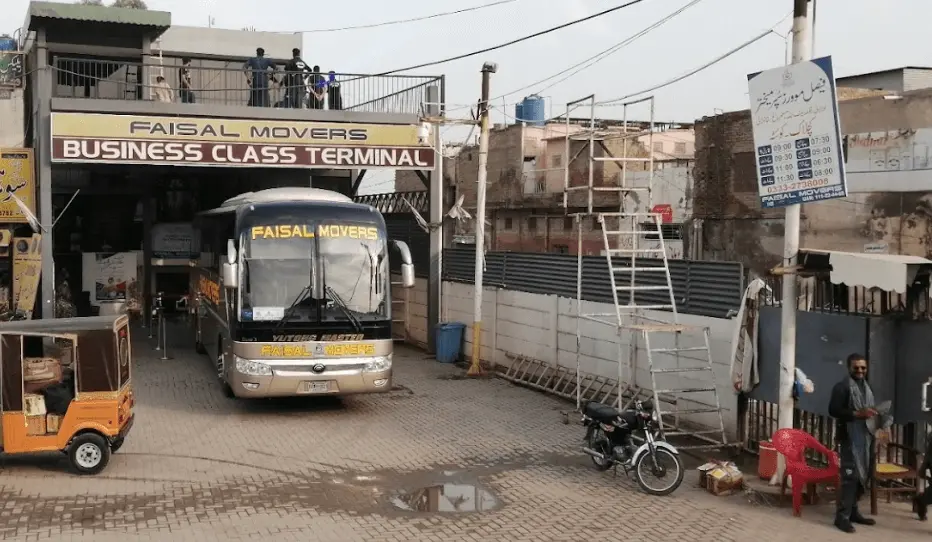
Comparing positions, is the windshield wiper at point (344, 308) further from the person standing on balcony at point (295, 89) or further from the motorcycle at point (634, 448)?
the person standing on balcony at point (295, 89)

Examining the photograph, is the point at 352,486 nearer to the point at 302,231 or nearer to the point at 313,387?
the point at 313,387

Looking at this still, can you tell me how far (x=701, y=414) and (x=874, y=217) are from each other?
18174mm

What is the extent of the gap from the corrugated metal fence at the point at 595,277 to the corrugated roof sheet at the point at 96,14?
32.2 ft

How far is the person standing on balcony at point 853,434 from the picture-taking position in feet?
28.5

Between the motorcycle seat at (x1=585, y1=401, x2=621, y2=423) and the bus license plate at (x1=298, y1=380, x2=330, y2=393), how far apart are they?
4.56 meters

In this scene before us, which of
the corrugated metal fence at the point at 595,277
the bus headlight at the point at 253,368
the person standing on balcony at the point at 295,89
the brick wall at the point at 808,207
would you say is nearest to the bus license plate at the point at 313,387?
the bus headlight at the point at 253,368

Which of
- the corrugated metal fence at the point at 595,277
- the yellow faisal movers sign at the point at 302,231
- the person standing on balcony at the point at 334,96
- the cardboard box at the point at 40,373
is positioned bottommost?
the cardboard box at the point at 40,373

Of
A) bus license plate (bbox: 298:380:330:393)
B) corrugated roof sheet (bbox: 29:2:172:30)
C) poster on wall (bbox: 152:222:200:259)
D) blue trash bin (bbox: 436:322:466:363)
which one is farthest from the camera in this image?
poster on wall (bbox: 152:222:200:259)

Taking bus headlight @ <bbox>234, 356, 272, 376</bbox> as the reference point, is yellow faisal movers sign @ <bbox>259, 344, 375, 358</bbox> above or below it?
above

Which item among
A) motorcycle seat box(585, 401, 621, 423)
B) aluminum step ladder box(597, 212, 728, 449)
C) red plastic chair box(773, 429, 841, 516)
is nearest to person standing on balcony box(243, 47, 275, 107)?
aluminum step ladder box(597, 212, 728, 449)

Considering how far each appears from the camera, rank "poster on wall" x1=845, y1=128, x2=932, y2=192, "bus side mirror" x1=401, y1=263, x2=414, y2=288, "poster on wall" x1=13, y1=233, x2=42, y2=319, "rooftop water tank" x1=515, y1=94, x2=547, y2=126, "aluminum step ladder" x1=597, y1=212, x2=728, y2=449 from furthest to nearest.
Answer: "rooftop water tank" x1=515, y1=94, x2=547, y2=126
"poster on wall" x1=845, y1=128, x2=932, y2=192
"poster on wall" x1=13, y1=233, x2=42, y2=319
"bus side mirror" x1=401, y1=263, x2=414, y2=288
"aluminum step ladder" x1=597, y1=212, x2=728, y2=449

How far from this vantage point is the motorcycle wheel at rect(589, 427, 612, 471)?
10828mm

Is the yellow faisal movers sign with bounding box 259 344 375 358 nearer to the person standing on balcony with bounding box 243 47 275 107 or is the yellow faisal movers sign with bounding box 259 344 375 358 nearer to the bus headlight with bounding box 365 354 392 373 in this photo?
the bus headlight with bounding box 365 354 392 373

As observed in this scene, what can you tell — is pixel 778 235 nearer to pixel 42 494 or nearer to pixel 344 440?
pixel 344 440
